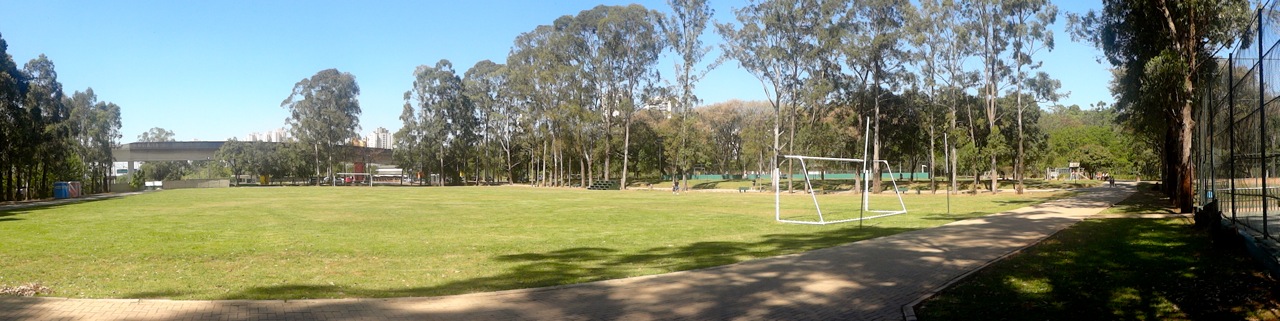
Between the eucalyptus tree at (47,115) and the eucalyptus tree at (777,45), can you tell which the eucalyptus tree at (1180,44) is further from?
the eucalyptus tree at (47,115)

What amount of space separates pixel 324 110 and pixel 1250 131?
89.8 m

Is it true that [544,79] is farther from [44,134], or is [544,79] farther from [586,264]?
[586,264]

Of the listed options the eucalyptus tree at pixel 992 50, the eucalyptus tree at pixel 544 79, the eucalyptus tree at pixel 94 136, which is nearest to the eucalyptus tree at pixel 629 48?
the eucalyptus tree at pixel 544 79

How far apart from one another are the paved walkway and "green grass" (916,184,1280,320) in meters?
0.58

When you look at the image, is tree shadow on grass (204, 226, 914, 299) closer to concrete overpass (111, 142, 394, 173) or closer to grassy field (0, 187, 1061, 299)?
grassy field (0, 187, 1061, 299)

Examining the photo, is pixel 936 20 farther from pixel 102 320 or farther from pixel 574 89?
pixel 102 320

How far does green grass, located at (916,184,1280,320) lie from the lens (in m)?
6.89

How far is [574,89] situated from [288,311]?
6174 cm

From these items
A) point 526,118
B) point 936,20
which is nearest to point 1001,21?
point 936,20

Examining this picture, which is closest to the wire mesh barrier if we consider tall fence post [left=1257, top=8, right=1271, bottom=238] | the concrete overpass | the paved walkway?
tall fence post [left=1257, top=8, right=1271, bottom=238]

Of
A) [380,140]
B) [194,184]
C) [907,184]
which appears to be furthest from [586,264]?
[380,140]

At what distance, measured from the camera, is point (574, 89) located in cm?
6831

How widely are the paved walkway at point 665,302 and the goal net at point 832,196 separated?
7.72 metres

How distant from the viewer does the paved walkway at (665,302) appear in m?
7.13
